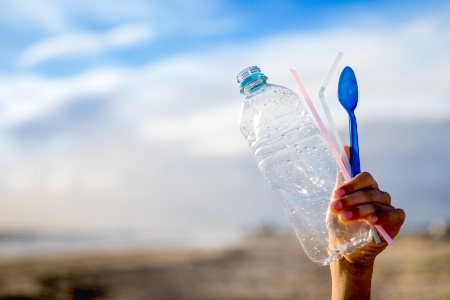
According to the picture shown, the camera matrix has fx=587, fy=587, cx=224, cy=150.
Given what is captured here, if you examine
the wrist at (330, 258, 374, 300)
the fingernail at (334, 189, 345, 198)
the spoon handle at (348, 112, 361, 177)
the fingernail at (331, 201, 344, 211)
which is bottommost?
the wrist at (330, 258, 374, 300)

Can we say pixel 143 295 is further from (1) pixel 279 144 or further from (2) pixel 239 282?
(1) pixel 279 144

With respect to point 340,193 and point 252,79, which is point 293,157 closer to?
point 252,79

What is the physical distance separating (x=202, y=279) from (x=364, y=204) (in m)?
11.2

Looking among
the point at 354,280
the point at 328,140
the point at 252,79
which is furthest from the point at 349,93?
the point at 354,280

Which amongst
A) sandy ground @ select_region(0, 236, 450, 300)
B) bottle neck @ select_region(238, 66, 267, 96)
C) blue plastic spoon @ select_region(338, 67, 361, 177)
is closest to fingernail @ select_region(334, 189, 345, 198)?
blue plastic spoon @ select_region(338, 67, 361, 177)

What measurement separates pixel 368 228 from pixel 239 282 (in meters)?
10.3

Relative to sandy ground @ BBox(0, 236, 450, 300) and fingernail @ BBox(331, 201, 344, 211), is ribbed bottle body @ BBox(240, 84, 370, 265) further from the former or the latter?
sandy ground @ BBox(0, 236, 450, 300)

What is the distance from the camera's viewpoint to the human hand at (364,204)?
1.78m

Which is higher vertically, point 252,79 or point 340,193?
point 252,79

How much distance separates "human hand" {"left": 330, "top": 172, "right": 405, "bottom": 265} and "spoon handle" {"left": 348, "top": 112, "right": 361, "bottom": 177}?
12 cm

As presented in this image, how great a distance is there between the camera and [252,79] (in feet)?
7.73

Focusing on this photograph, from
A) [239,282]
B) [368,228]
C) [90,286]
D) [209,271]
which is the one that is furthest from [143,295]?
[368,228]

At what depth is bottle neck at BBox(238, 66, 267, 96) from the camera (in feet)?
7.72

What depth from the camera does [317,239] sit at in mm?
2553
